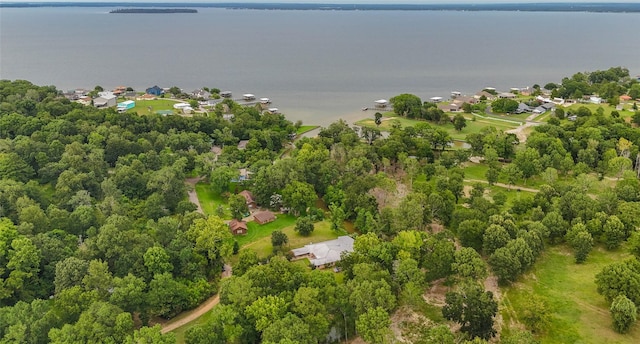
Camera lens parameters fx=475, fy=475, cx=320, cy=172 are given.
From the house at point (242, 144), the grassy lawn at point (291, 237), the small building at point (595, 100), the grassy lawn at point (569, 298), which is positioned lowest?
the house at point (242, 144)

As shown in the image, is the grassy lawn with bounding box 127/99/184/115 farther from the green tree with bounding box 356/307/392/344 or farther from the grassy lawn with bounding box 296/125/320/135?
the green tree with bounding box 356/307/392/344

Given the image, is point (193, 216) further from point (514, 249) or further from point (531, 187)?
point (531, 187)

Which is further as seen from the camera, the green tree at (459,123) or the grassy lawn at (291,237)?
the green tree at (459,123)

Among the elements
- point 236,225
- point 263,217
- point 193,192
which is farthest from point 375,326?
point 193,192

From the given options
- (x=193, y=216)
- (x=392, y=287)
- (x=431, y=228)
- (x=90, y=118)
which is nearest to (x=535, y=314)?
(x=392, y=287)

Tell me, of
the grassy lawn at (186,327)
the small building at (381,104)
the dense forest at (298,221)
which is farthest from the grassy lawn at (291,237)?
the small building at (381,104)

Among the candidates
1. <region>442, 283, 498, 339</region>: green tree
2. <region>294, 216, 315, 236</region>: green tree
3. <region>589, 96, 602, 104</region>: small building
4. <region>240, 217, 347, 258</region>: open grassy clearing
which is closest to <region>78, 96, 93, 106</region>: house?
<region>240, 217, 347, 258</region>: open grassy clearing

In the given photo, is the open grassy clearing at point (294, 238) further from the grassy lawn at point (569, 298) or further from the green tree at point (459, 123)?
the green tree at point (459, 123)

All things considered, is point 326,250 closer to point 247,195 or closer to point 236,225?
point 236,225
